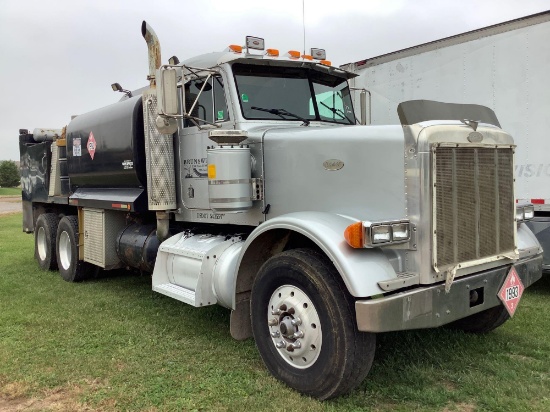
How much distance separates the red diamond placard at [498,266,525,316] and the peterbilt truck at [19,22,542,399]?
0.01 meters

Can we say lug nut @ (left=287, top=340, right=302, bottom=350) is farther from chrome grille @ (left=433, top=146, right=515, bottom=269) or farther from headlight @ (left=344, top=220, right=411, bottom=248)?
chrome grille @ (left=433, top=146, right=515, bottom=269)

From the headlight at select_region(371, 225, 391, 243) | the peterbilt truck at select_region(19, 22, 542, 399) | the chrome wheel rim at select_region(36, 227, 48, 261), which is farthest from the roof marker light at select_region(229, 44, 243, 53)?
the chrome wheel rim at select_region(36, 227, 48, 261)

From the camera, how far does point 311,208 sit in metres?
4.08

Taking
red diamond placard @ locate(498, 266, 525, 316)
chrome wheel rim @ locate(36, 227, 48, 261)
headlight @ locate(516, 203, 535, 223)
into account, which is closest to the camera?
red diamond placard @ locate(498, 266, 525, 316)

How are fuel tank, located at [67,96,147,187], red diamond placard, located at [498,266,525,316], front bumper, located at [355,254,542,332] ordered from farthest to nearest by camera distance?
1. fuel tank, located at [67,96,147,187]
2. red diamond placard, located at [498,266,525,316]
3. front bumper, located at [355,254,542,332]

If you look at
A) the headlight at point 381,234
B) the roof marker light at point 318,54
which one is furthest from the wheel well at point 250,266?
the roof marker light at point 318,54

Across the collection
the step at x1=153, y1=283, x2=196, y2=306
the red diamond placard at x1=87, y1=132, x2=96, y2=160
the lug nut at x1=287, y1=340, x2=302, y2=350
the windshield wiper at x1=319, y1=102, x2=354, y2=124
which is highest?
the windshield wiper at x1=319, y1=102, x2=354, y2=124

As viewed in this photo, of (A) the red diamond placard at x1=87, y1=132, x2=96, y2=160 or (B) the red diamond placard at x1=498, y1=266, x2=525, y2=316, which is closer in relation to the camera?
(B) the red diamond placard at x1=498, y1=266, x2=525, y2=316

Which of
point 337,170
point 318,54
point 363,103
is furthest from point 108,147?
point 337,170

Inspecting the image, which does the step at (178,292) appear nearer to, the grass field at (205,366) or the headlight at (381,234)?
the grass field at (205,366)

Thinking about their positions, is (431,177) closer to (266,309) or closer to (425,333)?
(266,309)

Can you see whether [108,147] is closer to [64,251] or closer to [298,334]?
[64,251]

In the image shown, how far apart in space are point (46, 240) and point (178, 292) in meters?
4.66

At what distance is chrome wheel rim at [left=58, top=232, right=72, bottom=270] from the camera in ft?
26.1
